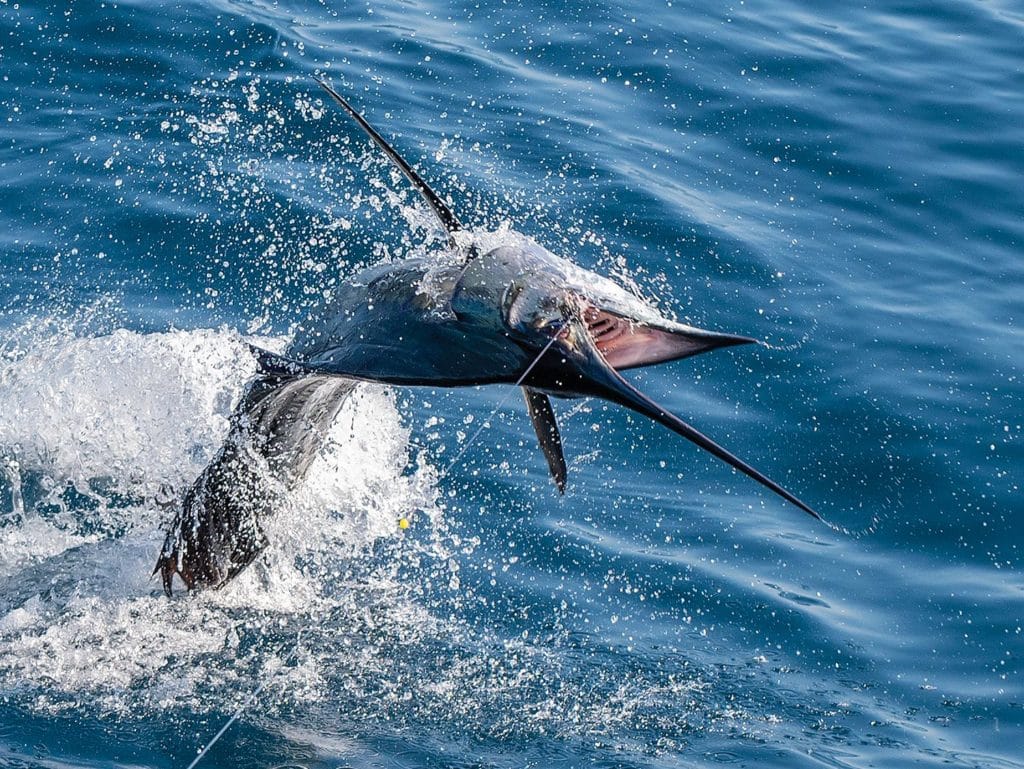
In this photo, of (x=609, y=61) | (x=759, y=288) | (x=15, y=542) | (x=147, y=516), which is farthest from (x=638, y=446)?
(x=609, y=61)

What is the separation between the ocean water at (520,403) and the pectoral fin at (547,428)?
95 cm

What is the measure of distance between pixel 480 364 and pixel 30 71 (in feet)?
27.5

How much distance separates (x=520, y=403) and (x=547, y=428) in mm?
3852

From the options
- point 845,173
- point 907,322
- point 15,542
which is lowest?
point 15,542

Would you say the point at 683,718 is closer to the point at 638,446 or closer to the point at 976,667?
the point at 976,667

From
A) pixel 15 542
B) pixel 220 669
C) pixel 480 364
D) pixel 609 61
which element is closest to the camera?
pixel 480 364

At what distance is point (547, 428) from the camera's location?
5.18 m

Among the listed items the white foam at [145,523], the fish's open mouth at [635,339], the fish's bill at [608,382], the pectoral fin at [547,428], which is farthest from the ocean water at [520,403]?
the fish's bill at [608,382]

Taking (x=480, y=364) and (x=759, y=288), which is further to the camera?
(x=759, y=288)

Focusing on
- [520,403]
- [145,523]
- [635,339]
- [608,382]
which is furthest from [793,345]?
[608,382]

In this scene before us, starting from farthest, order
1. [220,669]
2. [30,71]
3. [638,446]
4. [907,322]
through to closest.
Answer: [30,71] < [907,322] < [638,446] < [220,669]

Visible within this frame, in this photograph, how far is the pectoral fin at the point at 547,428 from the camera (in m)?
5.13

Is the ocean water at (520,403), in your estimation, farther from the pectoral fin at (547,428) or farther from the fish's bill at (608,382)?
the fish's bill at (608,382)

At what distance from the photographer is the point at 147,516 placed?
766 centimetres
